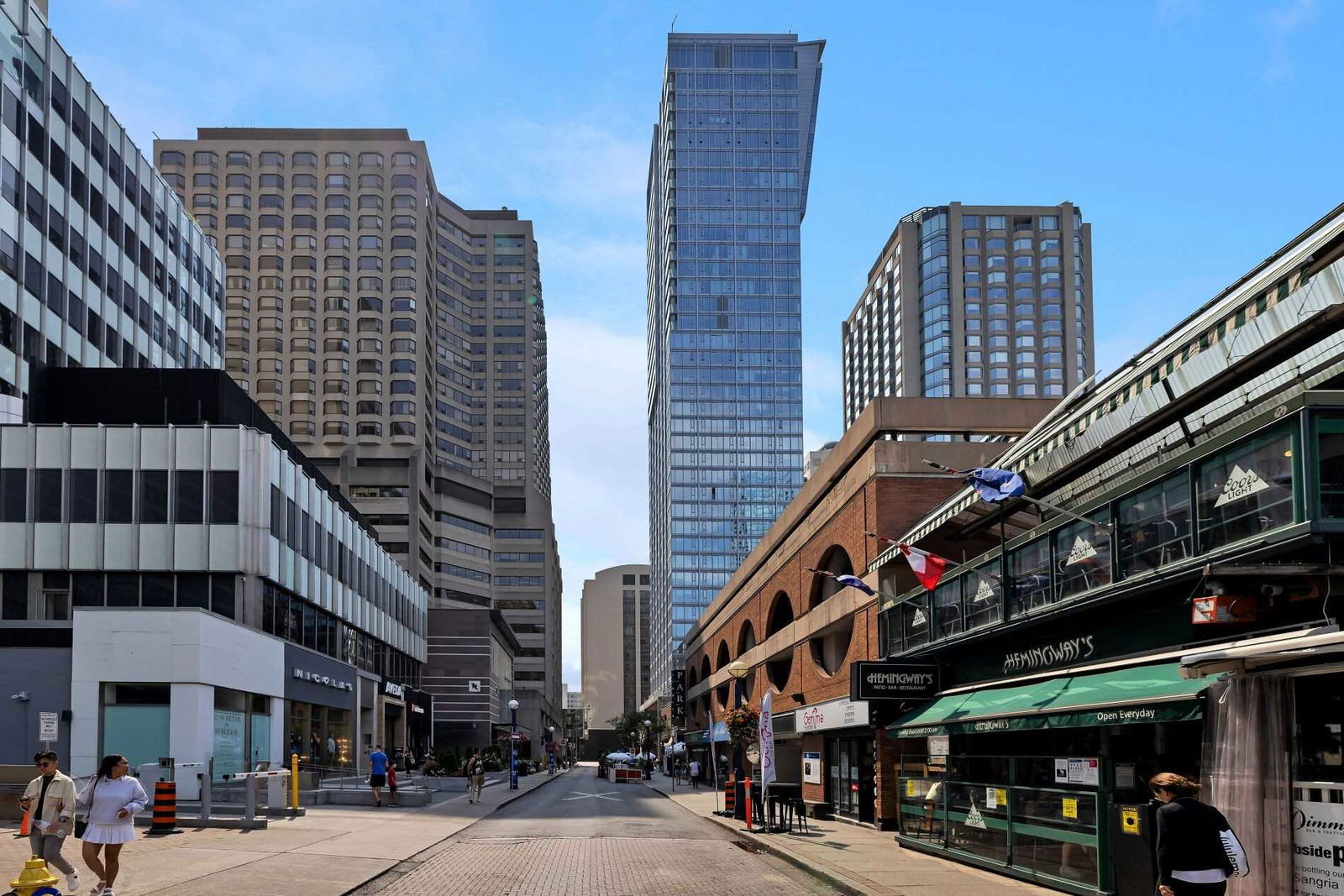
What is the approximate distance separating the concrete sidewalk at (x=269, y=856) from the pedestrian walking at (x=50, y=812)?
1.15 metres

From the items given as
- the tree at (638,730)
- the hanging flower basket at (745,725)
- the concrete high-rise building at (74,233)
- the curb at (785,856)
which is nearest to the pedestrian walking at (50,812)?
the curb at (785,856)

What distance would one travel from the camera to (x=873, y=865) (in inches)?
805

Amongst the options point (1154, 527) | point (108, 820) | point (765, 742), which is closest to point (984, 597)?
point (1154, 527)

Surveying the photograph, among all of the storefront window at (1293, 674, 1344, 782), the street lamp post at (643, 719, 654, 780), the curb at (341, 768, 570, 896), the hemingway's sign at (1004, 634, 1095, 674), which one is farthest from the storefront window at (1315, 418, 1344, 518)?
the street lamp post at (643, 719, 654, 780)

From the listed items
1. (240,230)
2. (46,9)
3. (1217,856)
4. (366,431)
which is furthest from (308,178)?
(1217,856)

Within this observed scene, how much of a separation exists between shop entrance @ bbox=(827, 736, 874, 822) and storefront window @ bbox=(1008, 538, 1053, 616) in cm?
1163

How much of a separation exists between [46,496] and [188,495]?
4306 mm

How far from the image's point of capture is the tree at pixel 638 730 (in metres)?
144

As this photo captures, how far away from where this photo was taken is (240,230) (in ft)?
414

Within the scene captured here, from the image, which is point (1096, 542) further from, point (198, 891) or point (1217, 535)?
point (198, 891)

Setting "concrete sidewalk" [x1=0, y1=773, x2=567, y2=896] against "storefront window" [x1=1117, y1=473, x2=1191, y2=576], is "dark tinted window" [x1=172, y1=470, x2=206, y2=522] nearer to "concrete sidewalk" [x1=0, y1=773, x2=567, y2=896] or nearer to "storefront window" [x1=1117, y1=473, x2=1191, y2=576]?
"concrete sidewalk" [x1=0, y1=773, x2=567, y2=896]

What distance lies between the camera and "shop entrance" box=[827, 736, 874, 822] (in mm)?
31641

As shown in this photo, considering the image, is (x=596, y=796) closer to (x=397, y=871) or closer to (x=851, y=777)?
(x=851, y=777)

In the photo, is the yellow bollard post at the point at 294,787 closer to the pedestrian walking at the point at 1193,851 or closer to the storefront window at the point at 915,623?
the storefront window at the point at 915,623
